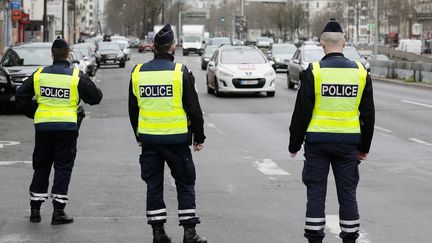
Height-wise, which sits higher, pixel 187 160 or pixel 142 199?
pixel 187 160

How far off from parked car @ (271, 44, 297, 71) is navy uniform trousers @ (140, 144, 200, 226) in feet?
125

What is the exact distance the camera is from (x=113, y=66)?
56000 millimetres

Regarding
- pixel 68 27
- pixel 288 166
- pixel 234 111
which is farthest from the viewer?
pixel 68 27

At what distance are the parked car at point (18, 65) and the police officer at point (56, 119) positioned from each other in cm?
1333

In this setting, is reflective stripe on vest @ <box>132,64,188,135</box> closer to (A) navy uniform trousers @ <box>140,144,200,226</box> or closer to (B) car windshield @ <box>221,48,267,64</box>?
(A) navy uniform trousers @ <box>140,144,200,226</box>

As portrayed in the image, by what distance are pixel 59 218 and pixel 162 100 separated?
179cm

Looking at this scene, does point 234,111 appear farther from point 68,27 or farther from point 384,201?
point 68,27

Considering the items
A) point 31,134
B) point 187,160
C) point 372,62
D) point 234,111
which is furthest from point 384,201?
point 372,62

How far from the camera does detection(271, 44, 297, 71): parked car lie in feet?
149

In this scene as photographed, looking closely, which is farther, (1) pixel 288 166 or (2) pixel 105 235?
(1) pixel 288 166

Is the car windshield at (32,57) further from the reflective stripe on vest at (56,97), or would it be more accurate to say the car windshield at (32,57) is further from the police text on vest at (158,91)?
the police text on vest at (158,91)

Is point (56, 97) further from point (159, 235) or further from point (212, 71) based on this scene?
point (212, 71)

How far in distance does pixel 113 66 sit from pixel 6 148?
42.2 metres

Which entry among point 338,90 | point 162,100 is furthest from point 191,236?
point 338,90
